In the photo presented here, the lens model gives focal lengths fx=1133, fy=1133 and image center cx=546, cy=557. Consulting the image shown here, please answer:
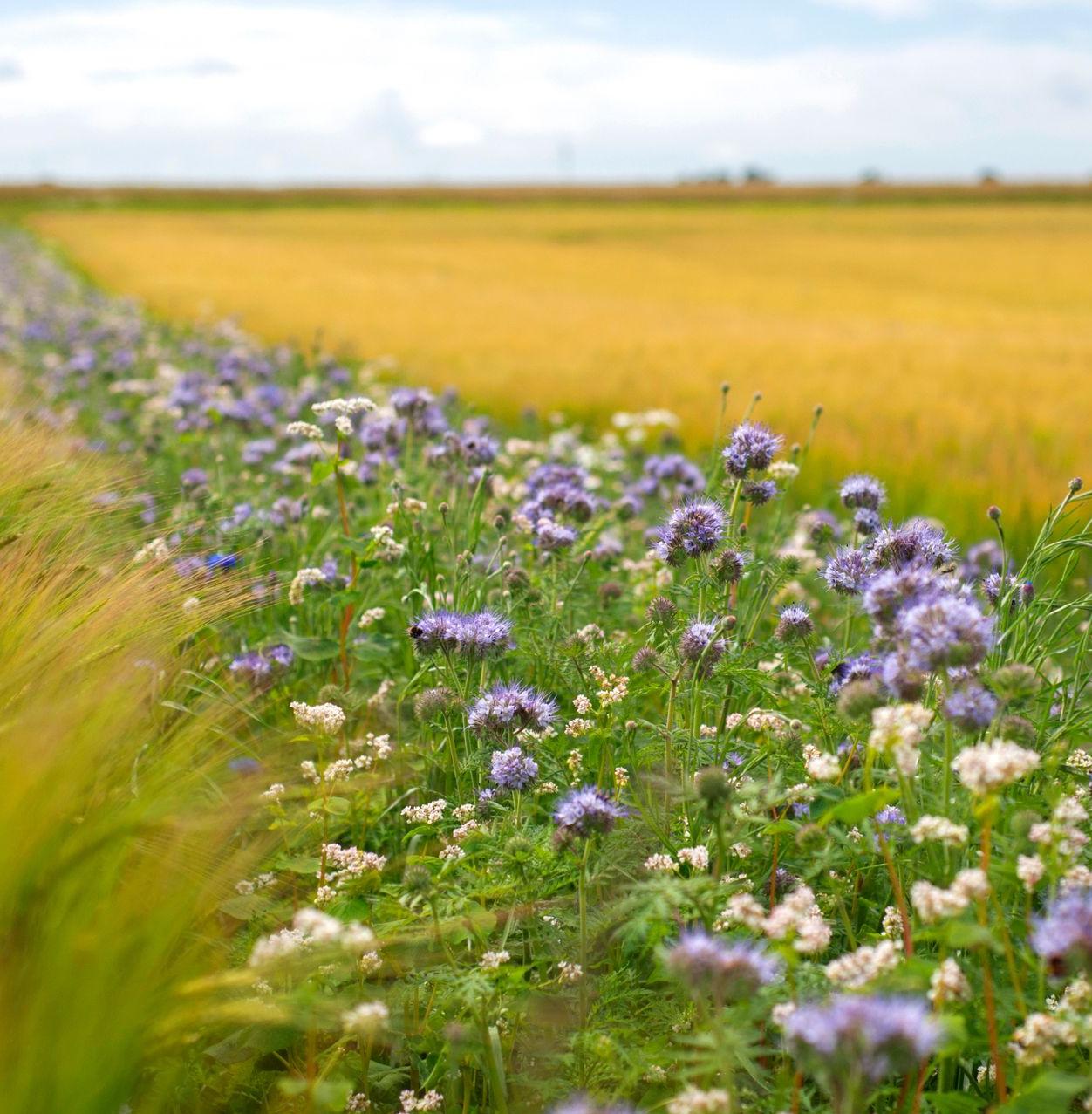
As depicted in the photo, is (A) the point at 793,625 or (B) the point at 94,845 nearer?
(B) the point at 94,845

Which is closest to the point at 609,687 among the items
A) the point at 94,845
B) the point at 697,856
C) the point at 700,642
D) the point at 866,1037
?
the point at 700,642

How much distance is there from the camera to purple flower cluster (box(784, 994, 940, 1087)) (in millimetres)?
1199

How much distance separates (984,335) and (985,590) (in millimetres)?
12062

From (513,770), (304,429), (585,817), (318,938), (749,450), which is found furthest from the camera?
(304,429)

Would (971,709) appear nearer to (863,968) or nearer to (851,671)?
(863,968)

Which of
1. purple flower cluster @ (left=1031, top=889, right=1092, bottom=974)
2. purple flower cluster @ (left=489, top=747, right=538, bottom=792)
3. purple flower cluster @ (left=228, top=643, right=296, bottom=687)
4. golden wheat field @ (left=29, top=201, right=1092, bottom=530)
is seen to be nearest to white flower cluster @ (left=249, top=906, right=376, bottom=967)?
purple flower cluster @ (left=489, top=747, right=538, bottom=792)

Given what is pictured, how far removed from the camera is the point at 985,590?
2.62 meters

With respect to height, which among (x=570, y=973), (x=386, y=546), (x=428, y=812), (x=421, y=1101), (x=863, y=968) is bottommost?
(x=421, y=1101)

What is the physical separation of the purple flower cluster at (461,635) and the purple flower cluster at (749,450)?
766mm

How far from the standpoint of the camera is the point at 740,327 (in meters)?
14.0

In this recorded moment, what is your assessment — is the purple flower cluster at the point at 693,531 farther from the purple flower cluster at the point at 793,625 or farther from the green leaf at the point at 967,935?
the green leaf at the point at 967,935

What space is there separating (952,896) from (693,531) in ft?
3.94

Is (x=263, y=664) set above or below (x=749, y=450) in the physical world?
below

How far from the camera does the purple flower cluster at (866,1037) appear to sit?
1.20 meters
